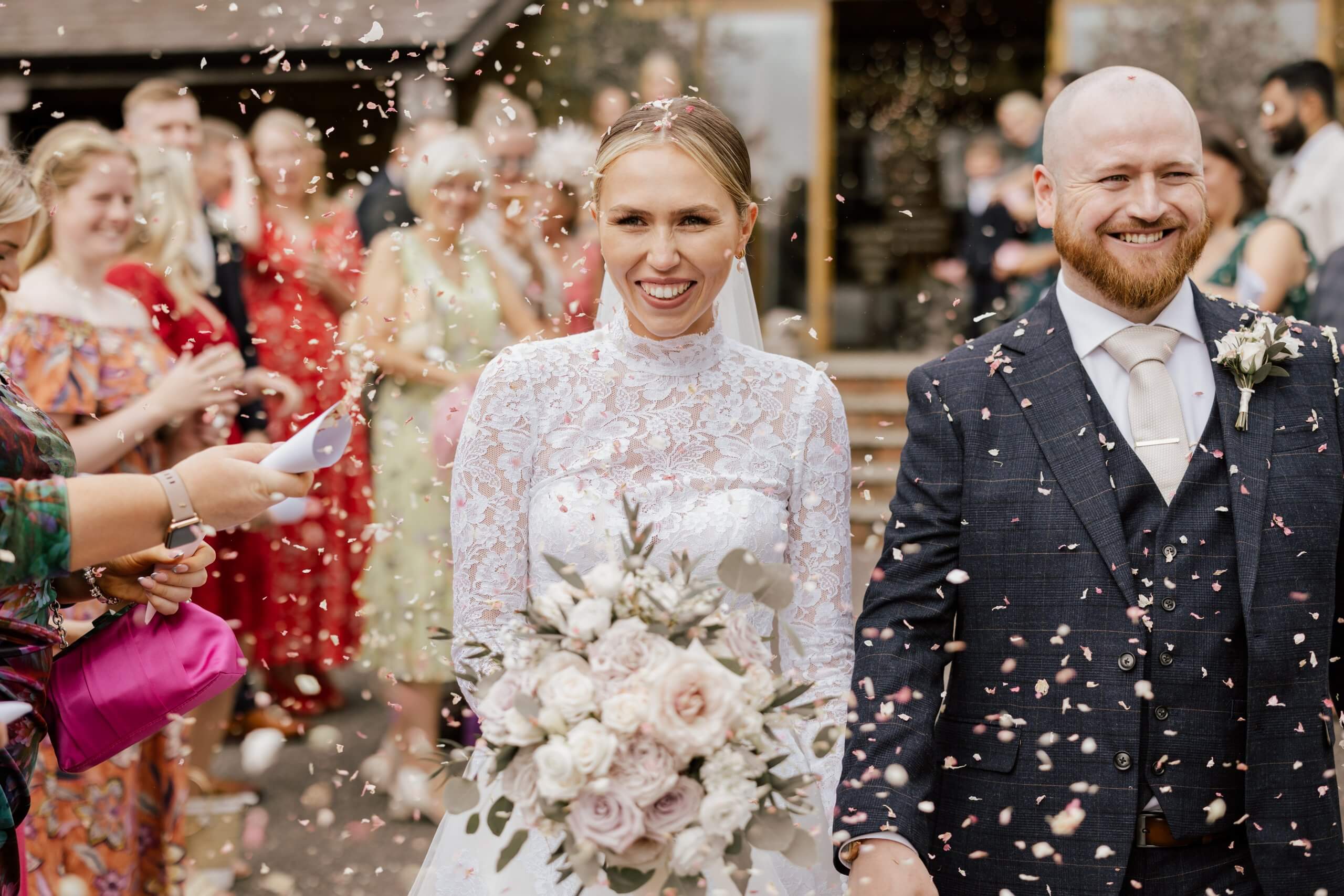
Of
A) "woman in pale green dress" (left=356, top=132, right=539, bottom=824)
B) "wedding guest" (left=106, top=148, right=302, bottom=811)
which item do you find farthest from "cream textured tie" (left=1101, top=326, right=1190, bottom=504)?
"woman in pale green dress" (left=356, top=132, right=539, bottom=824)

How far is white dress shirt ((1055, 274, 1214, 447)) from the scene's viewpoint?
270 centimetres

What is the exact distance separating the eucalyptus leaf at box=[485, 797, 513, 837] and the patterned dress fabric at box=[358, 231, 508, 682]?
3.65 metres

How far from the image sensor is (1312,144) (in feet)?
23.4

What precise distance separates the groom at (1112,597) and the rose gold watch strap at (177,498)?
4.06 ft

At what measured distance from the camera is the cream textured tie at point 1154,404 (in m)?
2.64

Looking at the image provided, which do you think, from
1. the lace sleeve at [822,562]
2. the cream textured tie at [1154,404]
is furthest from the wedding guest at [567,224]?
the cream textured tie at [1154,404]

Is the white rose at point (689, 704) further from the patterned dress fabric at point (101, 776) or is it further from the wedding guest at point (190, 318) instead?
the wedding guest at point (190, 318)

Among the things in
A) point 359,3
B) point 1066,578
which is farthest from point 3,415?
point 359,3

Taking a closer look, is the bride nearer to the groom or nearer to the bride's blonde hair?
the bride's blonde hair

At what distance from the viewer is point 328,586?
271 inches

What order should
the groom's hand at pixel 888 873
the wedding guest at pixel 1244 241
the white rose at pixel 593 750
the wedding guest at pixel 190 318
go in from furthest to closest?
the wedding guest at pixel 1244 241 → the wedding guest at pixel 190 318 → the groom's hand at pixel 888 873 → the white rose at pixel 593 750

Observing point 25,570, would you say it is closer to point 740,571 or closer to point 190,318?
point 740,571

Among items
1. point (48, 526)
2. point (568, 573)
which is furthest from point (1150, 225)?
point (48, 526)

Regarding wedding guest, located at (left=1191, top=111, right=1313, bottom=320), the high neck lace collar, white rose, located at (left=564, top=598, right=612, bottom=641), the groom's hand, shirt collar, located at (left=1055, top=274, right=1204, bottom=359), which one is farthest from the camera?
wedding guest, located at (left=1191, top=111, right=1313, bottom=320)
